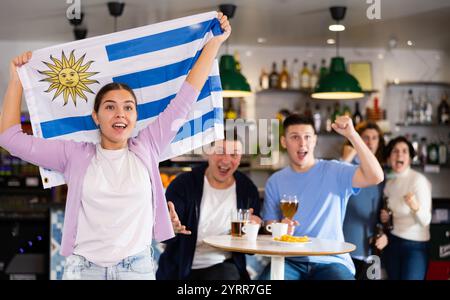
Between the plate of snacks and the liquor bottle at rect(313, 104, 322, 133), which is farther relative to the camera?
A: the liquor bottle at rect(313, 104, 322, 133)

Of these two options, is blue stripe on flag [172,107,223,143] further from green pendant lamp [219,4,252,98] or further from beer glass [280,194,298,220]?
green pendant lamp [219,4,252,98]

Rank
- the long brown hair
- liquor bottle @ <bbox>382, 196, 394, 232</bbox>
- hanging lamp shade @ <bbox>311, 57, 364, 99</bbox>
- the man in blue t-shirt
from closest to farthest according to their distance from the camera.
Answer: the long brown hair → the man in blue t-shirt → liquor bottle @ <bbox>382, 196, 394, 232</bbox> → hanging lamp shade @ <bbox>311, 57, 364, 99</bbox>

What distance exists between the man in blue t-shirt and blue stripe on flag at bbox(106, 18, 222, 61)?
63cm

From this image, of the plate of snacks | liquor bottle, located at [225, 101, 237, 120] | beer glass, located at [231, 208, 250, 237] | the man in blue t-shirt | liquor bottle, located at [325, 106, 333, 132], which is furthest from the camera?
liquor bottle, located at [325, 106, 333, 132]

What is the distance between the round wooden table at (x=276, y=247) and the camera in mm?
2027

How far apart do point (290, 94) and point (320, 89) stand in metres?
1.53

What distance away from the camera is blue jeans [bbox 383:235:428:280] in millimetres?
3359

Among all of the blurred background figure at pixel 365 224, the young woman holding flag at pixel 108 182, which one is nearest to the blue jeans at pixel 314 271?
the blurred background figure at pixel 365 224

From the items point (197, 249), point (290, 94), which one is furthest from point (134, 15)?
point (290, 94)

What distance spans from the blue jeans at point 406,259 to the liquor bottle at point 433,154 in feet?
6.70

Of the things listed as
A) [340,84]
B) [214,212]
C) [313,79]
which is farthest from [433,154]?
[214,212]

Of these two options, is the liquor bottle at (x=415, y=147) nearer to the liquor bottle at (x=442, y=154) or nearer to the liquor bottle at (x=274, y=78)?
the liquor bottle at (x=442, y=154)

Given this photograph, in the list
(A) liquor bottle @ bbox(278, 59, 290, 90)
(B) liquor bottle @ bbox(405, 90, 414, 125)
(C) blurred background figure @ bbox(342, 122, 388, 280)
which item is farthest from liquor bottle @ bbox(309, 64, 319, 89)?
(C) blurred background figure @ bbox(342, 122, 388, 280)
